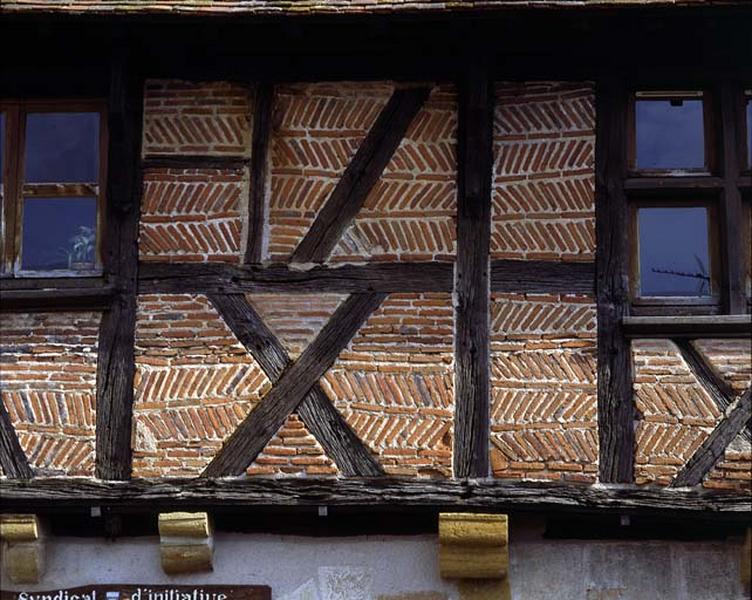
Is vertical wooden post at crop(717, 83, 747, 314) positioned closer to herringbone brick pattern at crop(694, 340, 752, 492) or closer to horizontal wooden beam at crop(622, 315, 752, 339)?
horizontal wooden beam at crop(622, 315, 752, 339)

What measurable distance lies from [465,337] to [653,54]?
2076 millimetres

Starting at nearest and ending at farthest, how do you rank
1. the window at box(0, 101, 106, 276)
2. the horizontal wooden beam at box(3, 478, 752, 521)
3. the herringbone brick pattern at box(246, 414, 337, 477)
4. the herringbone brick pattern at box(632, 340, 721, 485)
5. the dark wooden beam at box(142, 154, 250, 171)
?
the horizontal wooden beam at box(3, 478, 752, 521) → the herringbone brick pattern at box(632, 340, 721, 485) → the herringbone brick pattern at box(246, 414, 337, 477) → the dark wooden beam at box(142, 154, 250, 171) → the window at box(0, 101, 106, 276)

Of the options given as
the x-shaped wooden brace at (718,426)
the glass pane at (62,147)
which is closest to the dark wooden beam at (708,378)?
the x-shaped wooden brace at (718,426)

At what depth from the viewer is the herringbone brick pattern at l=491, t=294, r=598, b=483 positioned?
28.9ft

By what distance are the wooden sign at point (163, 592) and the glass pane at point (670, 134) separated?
11.1 ft

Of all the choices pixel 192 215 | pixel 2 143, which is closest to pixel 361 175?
pixel 192 215

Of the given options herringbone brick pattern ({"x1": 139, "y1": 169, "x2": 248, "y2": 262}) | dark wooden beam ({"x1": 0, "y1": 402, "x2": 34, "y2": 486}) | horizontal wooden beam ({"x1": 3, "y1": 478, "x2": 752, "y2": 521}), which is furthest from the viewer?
herringbone brick pattern ({"x1": 139, "y1": 169, "x2": 248, "y2": 262})

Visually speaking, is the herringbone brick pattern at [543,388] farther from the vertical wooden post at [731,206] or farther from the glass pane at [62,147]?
the glass pane at [62,147]

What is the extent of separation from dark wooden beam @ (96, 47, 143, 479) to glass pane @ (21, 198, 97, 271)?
0.20 meters

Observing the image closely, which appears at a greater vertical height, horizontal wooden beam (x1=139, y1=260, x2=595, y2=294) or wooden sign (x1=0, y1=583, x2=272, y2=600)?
horizontal wooden beam (x1=139, y1=260, x2=595, y2=294)

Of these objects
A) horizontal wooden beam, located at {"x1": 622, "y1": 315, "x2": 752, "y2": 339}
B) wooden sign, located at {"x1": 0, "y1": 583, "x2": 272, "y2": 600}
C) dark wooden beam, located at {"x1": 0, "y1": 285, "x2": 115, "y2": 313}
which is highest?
dark wooden beam, located at {"x1": 0, "y1": 285, "x2": 115, "y2": 313}

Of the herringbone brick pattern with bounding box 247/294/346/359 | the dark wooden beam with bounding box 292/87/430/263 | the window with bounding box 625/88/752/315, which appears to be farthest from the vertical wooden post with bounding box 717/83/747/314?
the herringbone brick pattern with bounding box 247/294/346/359

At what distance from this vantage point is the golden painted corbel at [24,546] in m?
8.87

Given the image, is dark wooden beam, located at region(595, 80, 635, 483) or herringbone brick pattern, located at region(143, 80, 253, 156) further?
herringbone brick pattern, located at region(143, 80, 253, 156)
